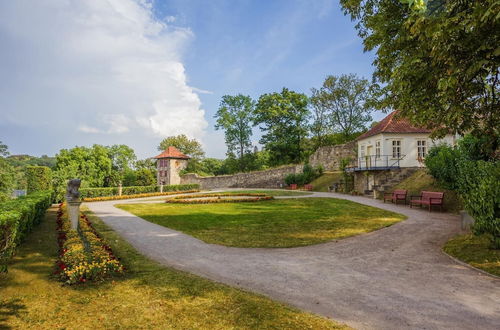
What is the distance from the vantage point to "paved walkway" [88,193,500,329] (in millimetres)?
3846

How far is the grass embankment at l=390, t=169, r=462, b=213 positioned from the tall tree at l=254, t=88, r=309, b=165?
2128 cm

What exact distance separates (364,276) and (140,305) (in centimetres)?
391

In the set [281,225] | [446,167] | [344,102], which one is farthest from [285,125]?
[281,225]

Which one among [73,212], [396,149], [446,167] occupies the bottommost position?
[73,212]

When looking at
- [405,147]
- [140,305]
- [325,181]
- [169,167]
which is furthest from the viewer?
[169,167]

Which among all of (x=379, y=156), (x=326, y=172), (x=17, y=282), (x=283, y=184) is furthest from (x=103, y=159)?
(x=17, y=282)

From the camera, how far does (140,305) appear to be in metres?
4.11

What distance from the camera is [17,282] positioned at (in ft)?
16.2

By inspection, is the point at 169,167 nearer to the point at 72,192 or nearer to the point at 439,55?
the point at 72,192

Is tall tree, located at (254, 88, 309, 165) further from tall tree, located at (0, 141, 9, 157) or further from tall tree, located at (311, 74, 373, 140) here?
tall tree, located at (0, 141, 9, 157)

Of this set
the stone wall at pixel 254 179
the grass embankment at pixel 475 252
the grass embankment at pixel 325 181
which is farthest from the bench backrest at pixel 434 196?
the stone wall at pixel 254 179

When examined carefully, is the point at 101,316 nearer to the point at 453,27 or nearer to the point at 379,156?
the point at 453,27

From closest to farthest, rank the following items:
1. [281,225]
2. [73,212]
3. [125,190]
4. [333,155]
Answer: [73,212], [281,225], [125,190], [333,155]

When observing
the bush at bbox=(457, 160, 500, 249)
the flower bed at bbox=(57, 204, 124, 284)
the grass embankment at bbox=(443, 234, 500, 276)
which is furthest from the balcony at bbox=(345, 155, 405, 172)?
the flower bed at bbox=(57, 204, 124, 284)
